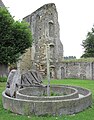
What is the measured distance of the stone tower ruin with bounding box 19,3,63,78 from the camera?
99.9 ft

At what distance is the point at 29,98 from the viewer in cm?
789

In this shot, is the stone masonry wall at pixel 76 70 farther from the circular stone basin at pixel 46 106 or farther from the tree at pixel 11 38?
the circular stone basin at pixel 46 106

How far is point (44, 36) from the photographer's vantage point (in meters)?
30.5

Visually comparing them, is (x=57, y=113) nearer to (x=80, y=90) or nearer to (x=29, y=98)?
(x=29, y=98)

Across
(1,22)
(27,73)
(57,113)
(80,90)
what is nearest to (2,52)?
(1,22)

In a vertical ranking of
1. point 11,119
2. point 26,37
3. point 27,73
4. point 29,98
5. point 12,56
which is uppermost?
point 26,37

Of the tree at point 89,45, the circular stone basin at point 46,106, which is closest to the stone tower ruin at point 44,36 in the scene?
the tree at point 89,45

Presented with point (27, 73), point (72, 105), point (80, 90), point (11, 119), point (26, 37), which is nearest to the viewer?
point (11, 119)

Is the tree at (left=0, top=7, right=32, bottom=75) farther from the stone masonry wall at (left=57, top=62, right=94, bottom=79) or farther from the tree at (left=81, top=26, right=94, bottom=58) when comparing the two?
the tree at (left=81, top=26, right=94, bottom=58)

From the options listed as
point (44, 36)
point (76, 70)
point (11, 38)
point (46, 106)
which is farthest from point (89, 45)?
point (46, 106)

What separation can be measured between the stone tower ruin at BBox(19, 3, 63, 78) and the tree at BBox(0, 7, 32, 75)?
34.2ft

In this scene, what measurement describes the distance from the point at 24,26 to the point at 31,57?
13.1 meters

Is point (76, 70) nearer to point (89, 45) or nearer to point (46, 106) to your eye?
point (89, 45)

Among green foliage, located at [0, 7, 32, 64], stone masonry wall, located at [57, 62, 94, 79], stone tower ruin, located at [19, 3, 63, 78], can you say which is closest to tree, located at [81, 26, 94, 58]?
stone tower ruin, located at [19, 3, 63, 78]
